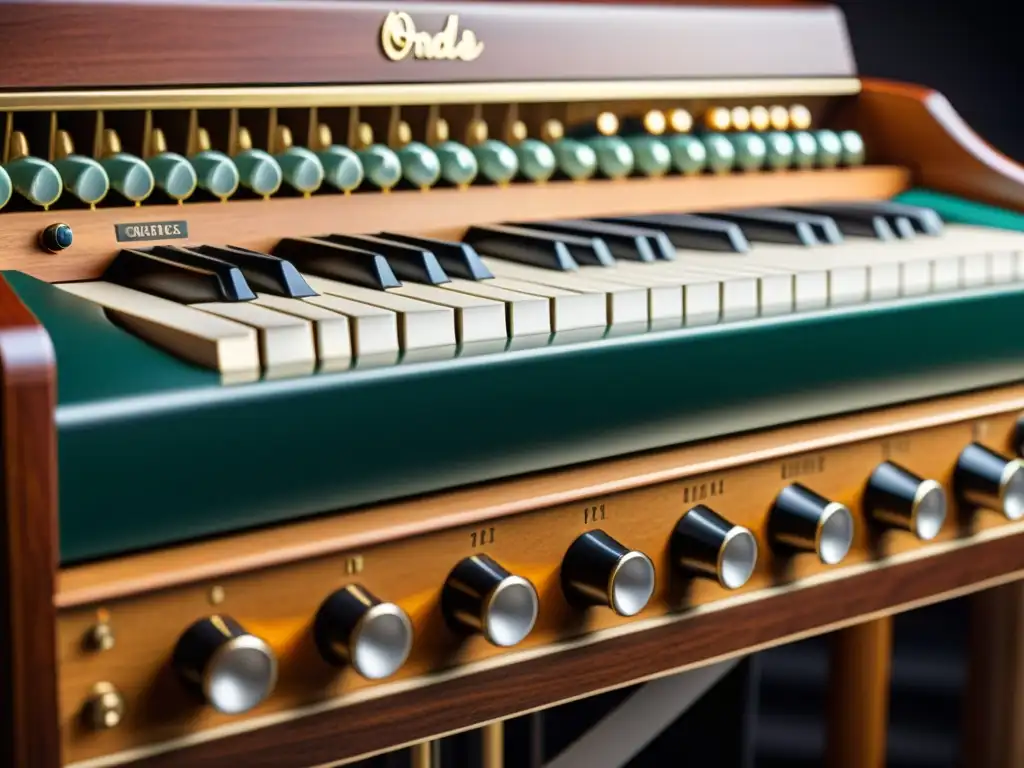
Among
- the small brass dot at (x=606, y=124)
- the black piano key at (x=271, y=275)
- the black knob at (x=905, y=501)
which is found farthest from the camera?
the small brass dot at (x=606, y=124)

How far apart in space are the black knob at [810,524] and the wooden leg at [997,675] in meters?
0.50

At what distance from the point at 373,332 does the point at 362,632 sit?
19 cm

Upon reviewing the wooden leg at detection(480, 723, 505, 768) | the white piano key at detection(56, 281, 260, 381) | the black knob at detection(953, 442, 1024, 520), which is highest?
the white piano key at detection(56, 281, 260, 381)

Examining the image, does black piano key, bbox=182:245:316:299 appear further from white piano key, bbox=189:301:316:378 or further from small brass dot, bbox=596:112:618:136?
small brass dot, bbox=596:112:618:136

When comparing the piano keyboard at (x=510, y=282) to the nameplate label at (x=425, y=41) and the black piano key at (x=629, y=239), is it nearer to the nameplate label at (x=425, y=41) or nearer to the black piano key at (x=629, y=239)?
the black piano key at (x=629, y=239)

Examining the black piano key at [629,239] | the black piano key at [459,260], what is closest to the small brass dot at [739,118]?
the black piano key at [629,239]

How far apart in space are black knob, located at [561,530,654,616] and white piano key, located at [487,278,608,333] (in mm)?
159

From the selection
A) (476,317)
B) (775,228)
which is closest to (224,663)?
(476,317)

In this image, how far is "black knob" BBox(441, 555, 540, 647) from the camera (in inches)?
35.5

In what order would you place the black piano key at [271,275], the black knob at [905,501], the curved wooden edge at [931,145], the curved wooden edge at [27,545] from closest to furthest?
the curved wooden edge at [27,545] < the black piano key at [271,275] < the black knob at [905,501] < the curved wooden edge at [931,145]

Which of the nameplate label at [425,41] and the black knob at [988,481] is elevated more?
the nameplate label at [425,41]

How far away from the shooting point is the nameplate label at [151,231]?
1070mm

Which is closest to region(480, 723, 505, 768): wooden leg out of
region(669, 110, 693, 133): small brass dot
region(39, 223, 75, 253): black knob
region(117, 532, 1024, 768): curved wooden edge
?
region(117, 532, 1024, 768): curved wooden edge

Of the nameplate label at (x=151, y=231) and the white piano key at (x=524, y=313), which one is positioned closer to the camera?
the white piano key at (x=524, y=313)
